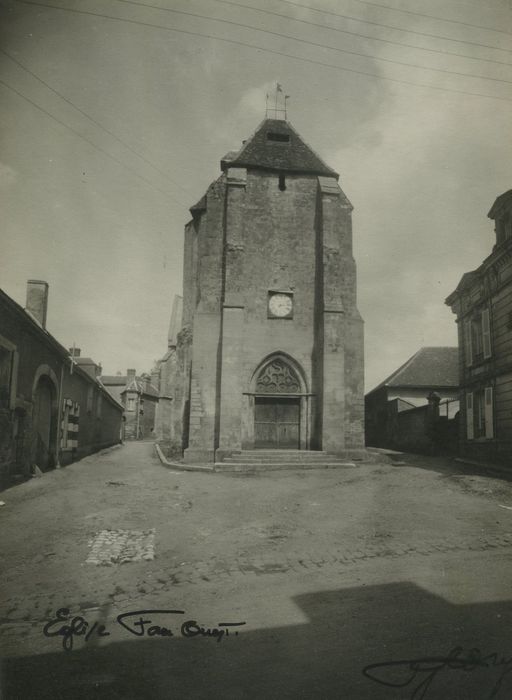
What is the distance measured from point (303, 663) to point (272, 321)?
15.3 m

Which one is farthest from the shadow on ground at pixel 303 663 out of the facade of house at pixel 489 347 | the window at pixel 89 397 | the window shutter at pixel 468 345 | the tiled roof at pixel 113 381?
the tiled roof at pixel 113 381

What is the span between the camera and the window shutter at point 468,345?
18.3 metres

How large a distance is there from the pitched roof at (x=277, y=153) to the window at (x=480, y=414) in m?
10.7

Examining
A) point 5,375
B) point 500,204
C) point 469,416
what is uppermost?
point 500,204

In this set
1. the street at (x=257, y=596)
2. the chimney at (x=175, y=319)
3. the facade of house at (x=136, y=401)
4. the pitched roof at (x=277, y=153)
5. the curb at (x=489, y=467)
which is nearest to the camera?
the street at (x=257, y=596)

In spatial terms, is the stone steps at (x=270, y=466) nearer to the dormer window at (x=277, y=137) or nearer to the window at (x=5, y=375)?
the window at (x=5, y=375)

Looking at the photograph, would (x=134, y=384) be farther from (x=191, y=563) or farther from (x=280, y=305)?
(x=191, y=563)

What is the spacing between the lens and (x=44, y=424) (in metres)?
14.6

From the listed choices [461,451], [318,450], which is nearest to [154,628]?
[318,450]

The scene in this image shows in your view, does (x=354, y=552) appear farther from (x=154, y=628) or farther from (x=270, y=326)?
(x=270, y=326)

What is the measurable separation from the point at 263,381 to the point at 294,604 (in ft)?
44.5

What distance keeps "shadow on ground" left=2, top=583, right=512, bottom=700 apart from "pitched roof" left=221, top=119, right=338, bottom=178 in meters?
17.9
